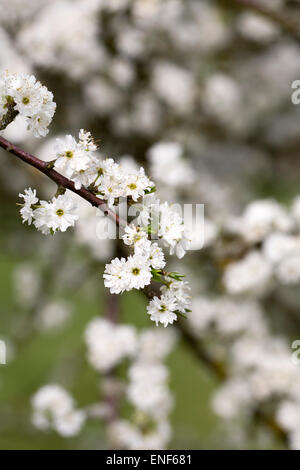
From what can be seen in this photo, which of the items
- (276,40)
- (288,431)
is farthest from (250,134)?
(288,431)

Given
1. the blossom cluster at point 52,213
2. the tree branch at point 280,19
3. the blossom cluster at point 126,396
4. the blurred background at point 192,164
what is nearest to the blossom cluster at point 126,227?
the blossom cluster at point 52,213

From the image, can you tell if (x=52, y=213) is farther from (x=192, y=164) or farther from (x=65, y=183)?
(x=192, y=164)

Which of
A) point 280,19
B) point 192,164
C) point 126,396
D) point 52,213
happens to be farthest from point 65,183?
point 192,164

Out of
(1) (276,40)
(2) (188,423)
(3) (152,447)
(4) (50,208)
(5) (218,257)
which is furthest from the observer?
(2) (188,423)

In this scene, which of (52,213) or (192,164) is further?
(192,164)

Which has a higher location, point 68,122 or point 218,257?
point 68,122

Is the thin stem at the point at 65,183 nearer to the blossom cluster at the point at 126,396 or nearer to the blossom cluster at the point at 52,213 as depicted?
the blossom cluster at the point at 52,213

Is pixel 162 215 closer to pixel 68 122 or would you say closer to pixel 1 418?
pixel 68 122
